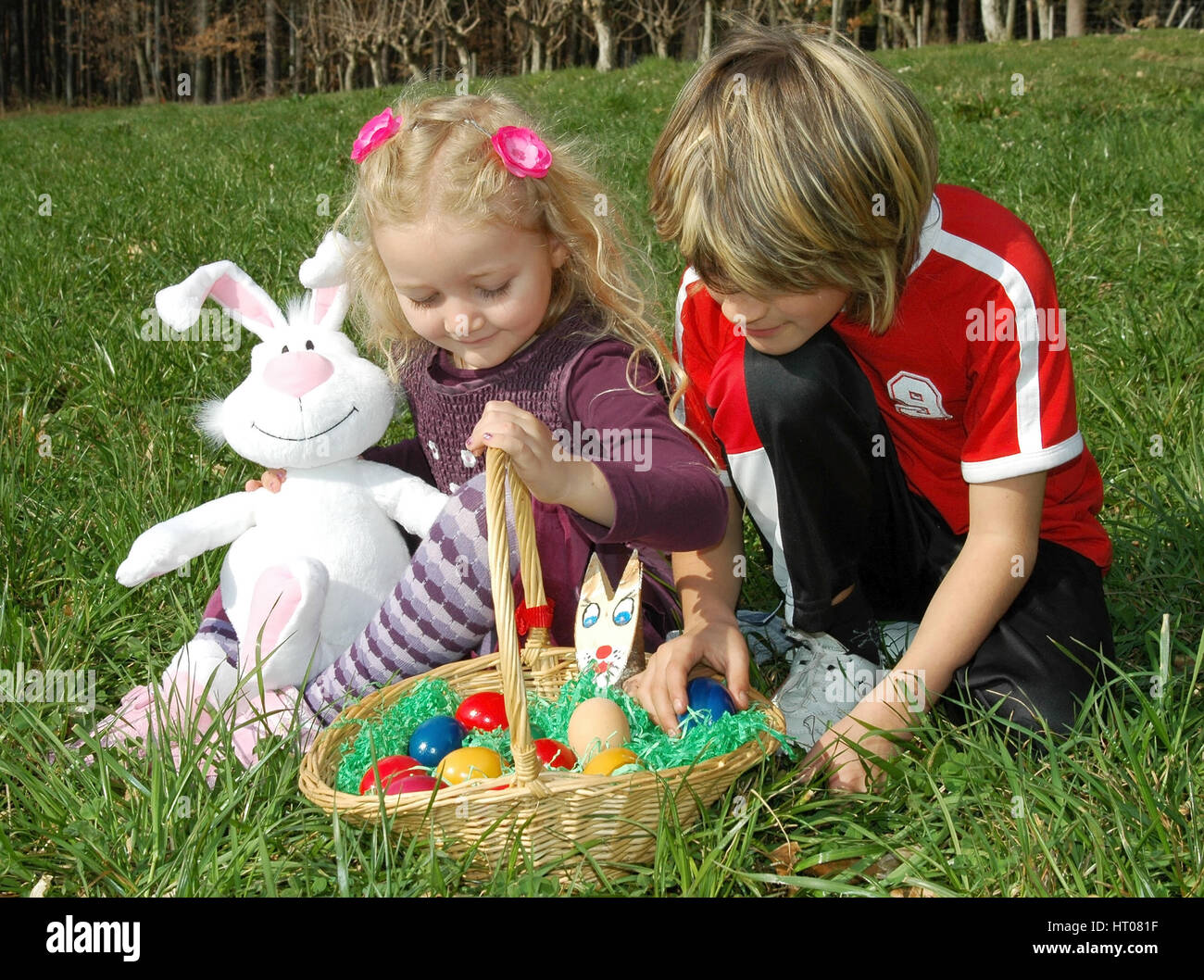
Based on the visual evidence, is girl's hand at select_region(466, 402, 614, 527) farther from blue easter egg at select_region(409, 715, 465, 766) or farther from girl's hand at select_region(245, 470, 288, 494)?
girl's hand at select_region(245, 470, 288, 494)

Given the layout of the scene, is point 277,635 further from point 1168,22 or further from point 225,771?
point 1168,22

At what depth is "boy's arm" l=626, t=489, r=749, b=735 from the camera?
1.89 meters

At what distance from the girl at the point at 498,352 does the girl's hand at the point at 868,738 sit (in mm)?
384

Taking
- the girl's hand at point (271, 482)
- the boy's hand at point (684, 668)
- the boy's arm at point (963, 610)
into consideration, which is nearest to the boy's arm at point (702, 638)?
the boy's hand at point (684, 668)

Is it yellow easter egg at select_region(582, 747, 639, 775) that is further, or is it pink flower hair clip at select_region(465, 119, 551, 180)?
pink flower hair clip at select_region(465, 119, 551, 180)

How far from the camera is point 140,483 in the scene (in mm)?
2705

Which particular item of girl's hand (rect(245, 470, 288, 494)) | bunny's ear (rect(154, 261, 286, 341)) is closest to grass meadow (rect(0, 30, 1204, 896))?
girl's hand (rect(245, 470, 288, 494))

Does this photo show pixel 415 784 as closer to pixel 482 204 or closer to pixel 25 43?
pixel 482 204

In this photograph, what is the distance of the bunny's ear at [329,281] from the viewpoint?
2.27 meters

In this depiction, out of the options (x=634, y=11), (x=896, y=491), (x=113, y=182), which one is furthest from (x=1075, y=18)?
(x=896, y=491)

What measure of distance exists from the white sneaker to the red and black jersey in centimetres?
22

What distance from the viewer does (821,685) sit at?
83.4 inches

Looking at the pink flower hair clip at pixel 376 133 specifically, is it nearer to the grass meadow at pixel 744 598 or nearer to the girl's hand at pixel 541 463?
the grass meadow at pixel 744 598

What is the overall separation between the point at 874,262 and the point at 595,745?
0.89 metres
